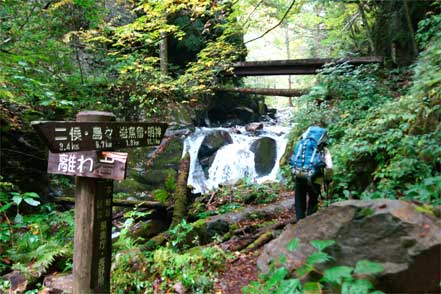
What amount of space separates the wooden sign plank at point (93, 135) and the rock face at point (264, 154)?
10.2 metres

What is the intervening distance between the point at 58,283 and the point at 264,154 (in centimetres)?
1051

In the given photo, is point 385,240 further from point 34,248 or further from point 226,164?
point 226,164

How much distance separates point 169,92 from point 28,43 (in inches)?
170

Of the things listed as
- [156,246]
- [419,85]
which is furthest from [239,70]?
[156,246]

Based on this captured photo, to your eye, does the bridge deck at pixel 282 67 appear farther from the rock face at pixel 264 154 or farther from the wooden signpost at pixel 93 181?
the wooden signpost at pixel 93 181

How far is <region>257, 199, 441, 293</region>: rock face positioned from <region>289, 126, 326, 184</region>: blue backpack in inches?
40.8

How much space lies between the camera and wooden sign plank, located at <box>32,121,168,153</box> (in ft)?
Result: 7.45

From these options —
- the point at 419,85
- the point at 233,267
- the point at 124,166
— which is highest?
the point at 419,85

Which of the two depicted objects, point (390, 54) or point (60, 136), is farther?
point (390, 54)

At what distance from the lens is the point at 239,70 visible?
49.8 feet

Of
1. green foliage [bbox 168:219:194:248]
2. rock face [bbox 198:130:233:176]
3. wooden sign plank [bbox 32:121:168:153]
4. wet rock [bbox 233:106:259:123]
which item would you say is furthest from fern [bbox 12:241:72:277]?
wet rock [bbox 233:106:259:123]

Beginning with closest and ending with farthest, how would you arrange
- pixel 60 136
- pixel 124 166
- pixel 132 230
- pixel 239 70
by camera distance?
pixel 60 136 → pixel 124 166 → pixel 132 230 → pixel 239 70

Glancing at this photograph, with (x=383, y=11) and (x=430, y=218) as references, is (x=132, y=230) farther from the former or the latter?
(x=383, y=11)

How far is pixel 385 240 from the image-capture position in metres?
2.88
